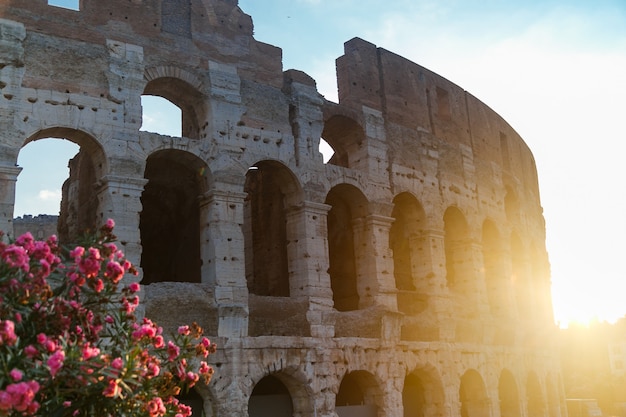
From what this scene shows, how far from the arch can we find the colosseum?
5 centimetres

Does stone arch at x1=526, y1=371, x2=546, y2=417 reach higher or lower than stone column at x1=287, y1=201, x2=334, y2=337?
lower

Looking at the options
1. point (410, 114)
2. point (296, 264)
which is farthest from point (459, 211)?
point (296, 264)

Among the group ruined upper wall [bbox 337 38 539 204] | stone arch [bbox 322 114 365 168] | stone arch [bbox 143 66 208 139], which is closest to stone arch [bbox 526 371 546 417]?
ruined upper wall [bbox 337 38 539 204]

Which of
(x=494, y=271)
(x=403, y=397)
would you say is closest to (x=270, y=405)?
(x=403, y=397)

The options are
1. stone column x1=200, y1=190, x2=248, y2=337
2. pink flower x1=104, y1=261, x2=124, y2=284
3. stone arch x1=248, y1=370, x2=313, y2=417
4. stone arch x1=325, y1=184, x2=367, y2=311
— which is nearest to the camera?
pink flower x1=104, y1=261, x2=124, y2=284

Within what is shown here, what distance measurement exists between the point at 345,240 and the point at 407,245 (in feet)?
5.08

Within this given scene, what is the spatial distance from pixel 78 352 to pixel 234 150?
25.3ft

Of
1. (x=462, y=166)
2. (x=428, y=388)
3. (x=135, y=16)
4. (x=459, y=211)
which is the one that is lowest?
(x=428, y=388)

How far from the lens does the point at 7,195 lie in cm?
1088

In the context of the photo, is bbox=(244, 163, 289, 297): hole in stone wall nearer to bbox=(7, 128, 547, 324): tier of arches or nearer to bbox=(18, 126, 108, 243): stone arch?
bbox=(7, 128, 547, 324): tier of arches

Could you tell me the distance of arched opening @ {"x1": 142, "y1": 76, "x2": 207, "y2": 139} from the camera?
1313cm

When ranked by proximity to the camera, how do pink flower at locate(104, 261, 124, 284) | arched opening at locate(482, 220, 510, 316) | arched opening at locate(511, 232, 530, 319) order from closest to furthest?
pink flower at locate(104, 261, 124, 284)
arched opening at locate(482, 220, 510, 316)
arched opening at locate(511, 232, 530, 319)

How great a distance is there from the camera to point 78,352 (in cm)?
568

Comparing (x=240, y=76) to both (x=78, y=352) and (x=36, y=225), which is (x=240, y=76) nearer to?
(x=78, y=352)
